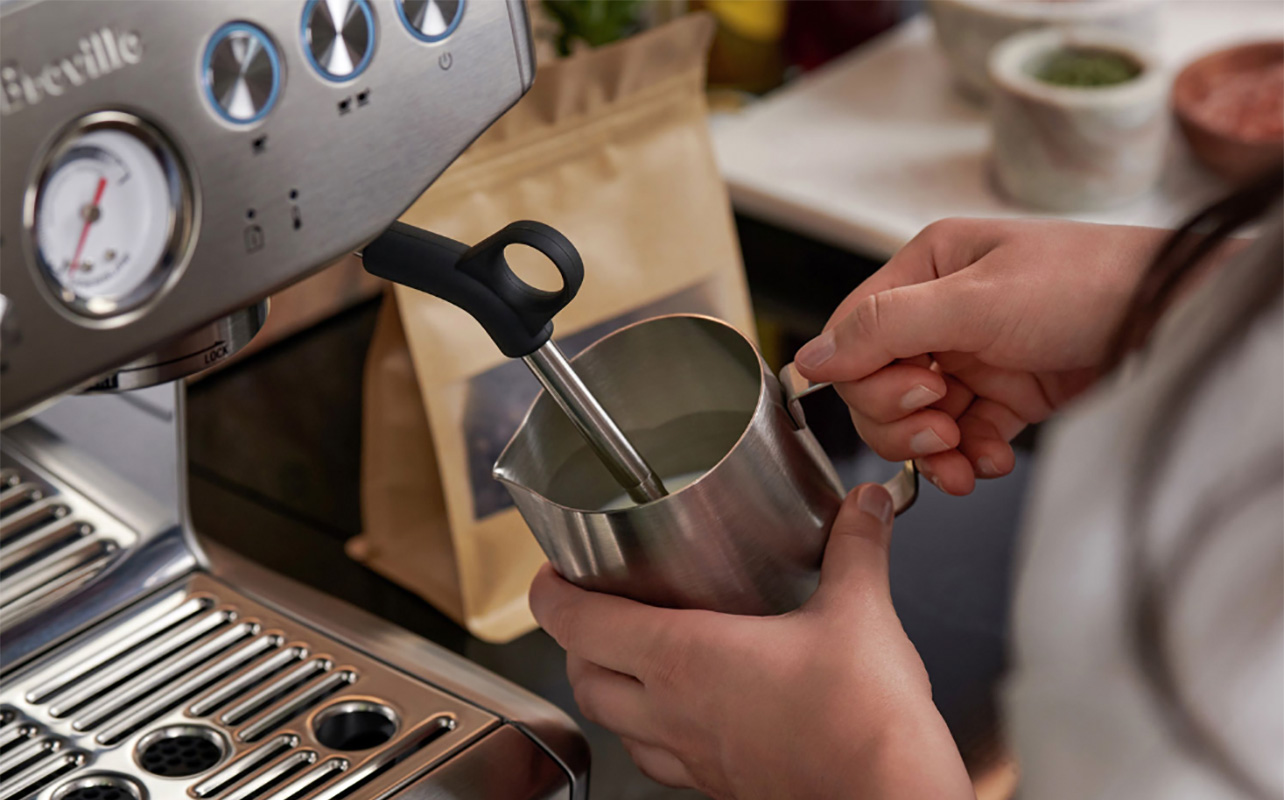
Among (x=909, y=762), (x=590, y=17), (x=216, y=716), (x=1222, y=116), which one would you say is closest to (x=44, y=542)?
(x=216, y=716)

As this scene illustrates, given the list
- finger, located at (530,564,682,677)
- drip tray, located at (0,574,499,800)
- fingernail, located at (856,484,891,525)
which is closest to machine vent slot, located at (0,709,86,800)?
drip tray, located at (0,574,499,800)

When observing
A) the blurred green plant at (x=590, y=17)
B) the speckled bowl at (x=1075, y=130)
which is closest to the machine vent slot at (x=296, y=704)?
the blurred green plant at (x=590, y=17)

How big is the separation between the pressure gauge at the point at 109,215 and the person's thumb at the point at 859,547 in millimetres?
223

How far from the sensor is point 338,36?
0.28 m

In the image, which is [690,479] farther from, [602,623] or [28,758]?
[28,758]

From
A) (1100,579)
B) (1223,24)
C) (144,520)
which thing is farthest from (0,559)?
(1223,24)

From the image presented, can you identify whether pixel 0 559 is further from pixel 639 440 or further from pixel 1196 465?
pixel 1196 465

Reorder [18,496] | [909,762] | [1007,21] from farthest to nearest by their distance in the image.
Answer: [1007,21] → [18,496] → [909,762]

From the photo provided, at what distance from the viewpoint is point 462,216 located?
554mm

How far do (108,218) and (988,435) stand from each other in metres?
0.34

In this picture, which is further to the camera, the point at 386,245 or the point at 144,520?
the point at 144,520

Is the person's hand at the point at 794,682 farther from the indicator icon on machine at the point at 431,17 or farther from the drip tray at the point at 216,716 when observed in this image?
the indicator icon on machine at the point at 431,17

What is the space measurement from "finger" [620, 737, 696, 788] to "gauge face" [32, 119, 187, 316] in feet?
0.81

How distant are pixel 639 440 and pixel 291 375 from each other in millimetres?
326
